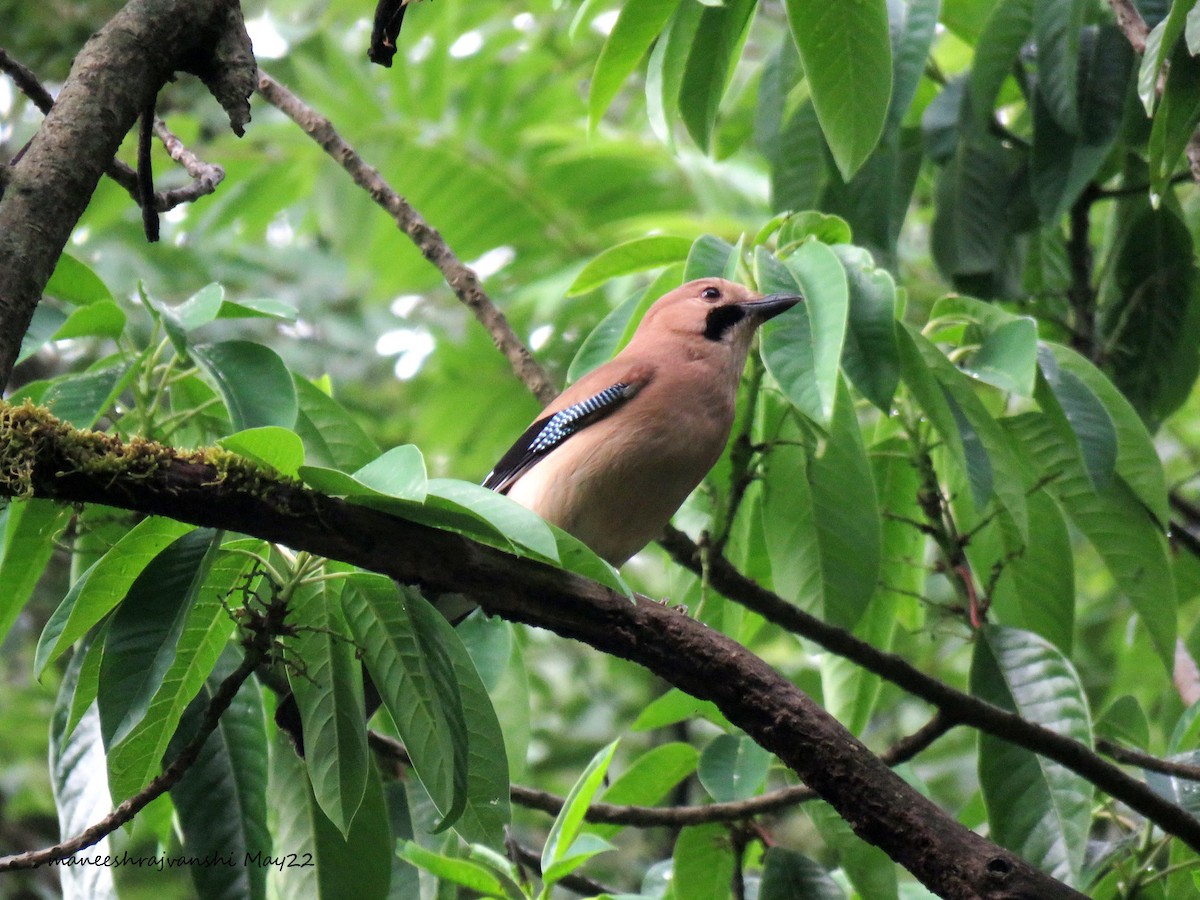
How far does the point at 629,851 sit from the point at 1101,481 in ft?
19.0

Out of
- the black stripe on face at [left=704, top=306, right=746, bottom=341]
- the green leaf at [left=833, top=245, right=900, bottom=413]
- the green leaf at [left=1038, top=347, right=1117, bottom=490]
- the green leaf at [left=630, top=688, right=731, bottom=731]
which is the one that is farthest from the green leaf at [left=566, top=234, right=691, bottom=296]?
the green leaf at [left=630, top=688, right=731, bottom=731]

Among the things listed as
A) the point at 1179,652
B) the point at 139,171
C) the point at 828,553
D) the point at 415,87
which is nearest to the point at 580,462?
the point at 828,553

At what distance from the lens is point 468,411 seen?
7180 mm

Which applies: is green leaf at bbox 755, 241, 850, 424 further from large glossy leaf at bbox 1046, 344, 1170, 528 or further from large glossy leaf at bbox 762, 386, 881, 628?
large glossy leaf at bbox 1046, 344, 1170, 528

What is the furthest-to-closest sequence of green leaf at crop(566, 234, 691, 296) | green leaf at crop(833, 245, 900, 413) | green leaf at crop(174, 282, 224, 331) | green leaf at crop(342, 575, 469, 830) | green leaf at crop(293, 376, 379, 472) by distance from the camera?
green leaf at crop(566, 234, 691, 296) < green leaf at crop(293, 376, 379, 472) < green leaf at crop(833, 245, 900, 413) < green leaf at crop(174, 282, 224, 331) < green leaf at crop(342, 575, 469, 830)

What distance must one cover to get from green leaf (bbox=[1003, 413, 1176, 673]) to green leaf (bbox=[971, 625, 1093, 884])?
14.0 inches

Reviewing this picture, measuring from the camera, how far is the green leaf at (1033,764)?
3455mm

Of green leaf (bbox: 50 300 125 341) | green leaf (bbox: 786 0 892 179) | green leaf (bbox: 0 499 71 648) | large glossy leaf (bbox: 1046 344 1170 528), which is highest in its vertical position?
green leaf (bbox: 786 0 892 179)

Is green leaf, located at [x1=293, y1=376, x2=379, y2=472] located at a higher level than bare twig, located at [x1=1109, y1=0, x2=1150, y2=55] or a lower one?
lower

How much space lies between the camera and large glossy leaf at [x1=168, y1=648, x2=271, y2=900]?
3.08 meters

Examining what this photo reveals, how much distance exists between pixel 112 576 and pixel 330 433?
3.75ft

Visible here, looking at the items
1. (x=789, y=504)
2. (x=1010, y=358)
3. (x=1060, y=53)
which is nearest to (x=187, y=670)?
(x=789, y=504)

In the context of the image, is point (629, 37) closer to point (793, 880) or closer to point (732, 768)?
point (732, 768)

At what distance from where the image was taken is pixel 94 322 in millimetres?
3352
